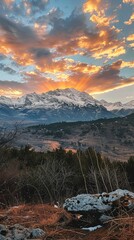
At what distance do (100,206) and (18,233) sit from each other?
81.0 inches

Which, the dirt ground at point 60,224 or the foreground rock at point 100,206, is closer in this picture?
the dirt ground at point 60,224

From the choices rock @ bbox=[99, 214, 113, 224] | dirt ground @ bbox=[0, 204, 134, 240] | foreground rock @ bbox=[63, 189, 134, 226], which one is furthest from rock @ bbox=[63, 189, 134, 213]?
dirt ground @ bbox=[0, 204, 134, 240]

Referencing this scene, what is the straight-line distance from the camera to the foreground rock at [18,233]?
5.15 m

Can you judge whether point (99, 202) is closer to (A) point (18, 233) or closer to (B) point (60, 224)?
(B) point (60, 224)

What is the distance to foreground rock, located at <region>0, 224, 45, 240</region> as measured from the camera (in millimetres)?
5155

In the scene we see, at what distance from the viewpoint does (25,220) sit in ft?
21.5

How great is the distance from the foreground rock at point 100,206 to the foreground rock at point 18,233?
1353 millimetres

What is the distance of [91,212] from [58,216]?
0.83 metres

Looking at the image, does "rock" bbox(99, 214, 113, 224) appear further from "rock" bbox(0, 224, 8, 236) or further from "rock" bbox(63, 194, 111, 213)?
"rock" bbox(0, 224, 8, 236)

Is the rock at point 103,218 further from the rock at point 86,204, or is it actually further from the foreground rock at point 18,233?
the foreground rock at point 18,233

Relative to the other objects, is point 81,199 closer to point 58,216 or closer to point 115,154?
point 58,216

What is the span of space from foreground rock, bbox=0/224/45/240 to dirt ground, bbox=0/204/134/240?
20 cm

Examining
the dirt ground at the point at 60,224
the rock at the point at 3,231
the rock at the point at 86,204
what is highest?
the rock at the point at 86,204

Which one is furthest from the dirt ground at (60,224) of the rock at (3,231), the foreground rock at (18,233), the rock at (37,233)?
the rock at (3,231)
